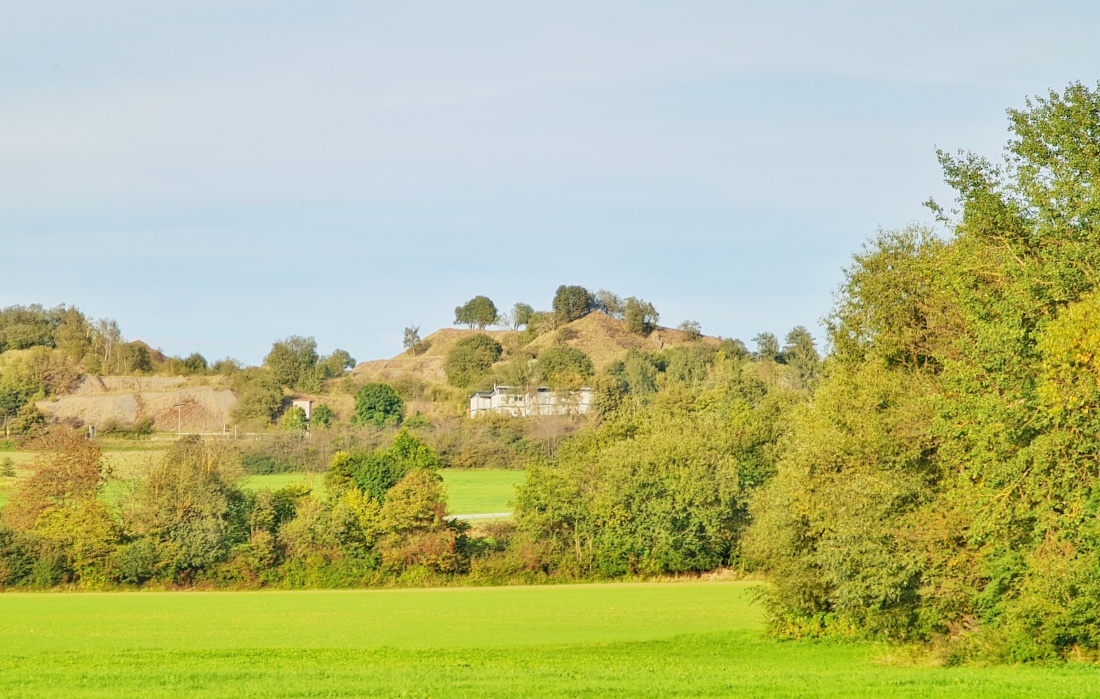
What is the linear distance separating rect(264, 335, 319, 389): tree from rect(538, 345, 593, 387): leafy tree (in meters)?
37.5

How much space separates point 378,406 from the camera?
461 feet

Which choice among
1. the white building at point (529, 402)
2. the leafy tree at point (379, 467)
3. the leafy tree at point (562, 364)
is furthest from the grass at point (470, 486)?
the leafy tree at point (562, 364)

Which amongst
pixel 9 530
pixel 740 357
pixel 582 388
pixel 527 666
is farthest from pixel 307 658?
pixel 740 357

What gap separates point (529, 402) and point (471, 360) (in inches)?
1759

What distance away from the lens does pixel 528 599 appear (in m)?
52.4

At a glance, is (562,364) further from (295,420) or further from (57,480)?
(57,480)

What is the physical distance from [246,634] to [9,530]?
29633mm

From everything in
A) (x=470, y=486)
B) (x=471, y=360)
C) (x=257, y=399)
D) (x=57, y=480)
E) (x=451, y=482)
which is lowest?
(x=470, y=486)

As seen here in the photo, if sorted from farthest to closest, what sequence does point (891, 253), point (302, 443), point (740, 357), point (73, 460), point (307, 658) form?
point (740, 357)
point (302, 443)
point (73, 460)
point (891, 253)
point (307, 658)

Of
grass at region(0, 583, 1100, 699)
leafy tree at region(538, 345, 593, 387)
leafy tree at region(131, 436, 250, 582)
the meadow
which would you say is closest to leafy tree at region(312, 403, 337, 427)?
the meadow

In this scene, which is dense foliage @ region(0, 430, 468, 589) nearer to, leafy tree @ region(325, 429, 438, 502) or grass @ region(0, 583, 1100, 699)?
leafy tree @ region(325, 429, 438, 502)

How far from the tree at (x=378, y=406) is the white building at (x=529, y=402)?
9.49m

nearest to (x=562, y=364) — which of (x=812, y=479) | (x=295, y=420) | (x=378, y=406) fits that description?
(x=378, y=406)

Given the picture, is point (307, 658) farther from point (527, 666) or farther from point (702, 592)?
point (702, 592)
